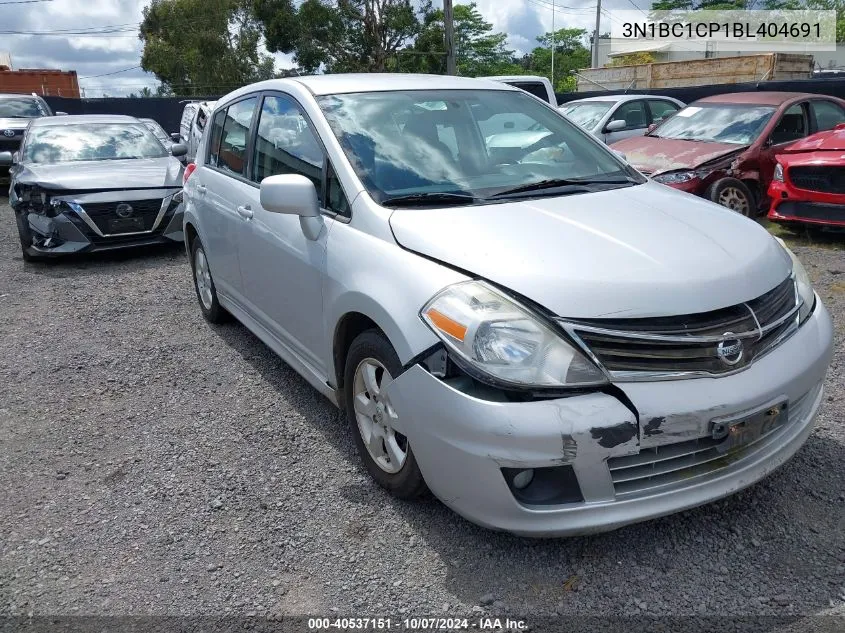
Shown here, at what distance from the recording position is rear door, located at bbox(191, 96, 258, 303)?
4.34m

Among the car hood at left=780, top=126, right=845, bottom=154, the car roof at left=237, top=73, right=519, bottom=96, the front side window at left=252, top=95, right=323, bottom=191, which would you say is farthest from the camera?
the car hood at left=780, top=126, right=845, bottom=154

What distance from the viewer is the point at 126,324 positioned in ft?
18.9

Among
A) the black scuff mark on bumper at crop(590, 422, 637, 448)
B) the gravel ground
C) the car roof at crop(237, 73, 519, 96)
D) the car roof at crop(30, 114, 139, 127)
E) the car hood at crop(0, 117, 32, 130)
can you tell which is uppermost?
the car roof at crop(237, 73, 519, 96)

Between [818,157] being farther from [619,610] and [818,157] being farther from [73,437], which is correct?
[73,437]

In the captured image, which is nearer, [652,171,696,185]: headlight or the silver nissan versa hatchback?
the silver nissan versa hatchback

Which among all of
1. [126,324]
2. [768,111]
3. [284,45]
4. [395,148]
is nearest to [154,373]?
[126,324]

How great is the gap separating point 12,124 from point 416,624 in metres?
15.6

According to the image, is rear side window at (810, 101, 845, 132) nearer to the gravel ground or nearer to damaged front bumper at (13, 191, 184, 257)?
the gravel ground

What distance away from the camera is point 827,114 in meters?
8.91

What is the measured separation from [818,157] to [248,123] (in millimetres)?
5576

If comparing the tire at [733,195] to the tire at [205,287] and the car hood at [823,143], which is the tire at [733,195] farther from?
the tire at [205,287]

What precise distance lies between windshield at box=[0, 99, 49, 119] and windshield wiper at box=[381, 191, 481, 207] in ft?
49.6

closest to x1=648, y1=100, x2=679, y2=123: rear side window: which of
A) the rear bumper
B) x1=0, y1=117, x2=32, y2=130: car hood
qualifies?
the rear bumper

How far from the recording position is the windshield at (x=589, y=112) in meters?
11.6
